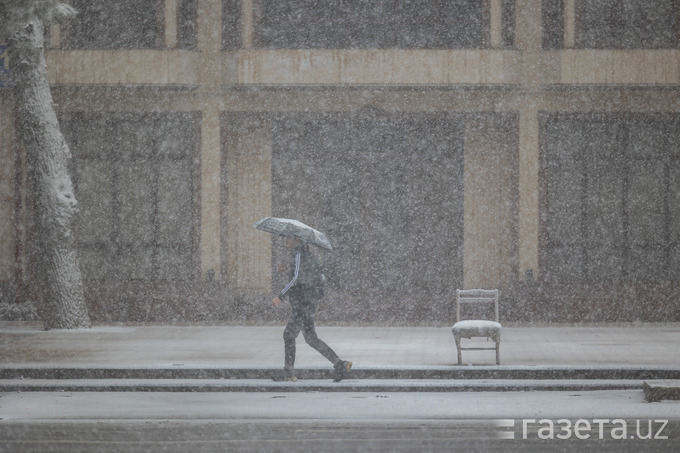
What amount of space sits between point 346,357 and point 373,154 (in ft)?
26.8

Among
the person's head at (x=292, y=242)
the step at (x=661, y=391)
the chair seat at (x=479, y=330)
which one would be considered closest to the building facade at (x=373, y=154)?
the chair seat at (x=479, y=330)

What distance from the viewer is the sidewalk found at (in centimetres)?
1338

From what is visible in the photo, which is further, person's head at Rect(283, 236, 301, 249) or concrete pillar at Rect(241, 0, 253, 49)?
concrete pillar at Rect(241, 0, 253, 49)

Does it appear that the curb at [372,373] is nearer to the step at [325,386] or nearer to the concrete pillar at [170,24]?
the step at [325,386]

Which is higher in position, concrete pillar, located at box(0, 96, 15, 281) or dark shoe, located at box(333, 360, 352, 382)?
concrete pillar, located at box(0, 96, 15, 281)

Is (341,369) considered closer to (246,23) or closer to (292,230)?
(292,230)

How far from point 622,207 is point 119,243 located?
10.0 m

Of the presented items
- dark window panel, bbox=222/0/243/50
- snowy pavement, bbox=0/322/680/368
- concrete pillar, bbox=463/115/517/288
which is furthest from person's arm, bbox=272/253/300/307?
concrete pillar, bbox=463/115/517/288

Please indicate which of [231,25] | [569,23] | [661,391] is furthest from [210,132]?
[661,391]

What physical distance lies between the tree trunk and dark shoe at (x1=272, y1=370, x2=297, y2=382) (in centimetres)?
709

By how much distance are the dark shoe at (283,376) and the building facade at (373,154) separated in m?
8.40

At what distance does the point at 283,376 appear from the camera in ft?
43.5

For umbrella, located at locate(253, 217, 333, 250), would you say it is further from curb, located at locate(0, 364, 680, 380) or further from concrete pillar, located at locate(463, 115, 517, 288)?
concrete pillar, located at locate(463, 115, 517, 288)

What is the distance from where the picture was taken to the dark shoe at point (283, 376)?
519 inches
